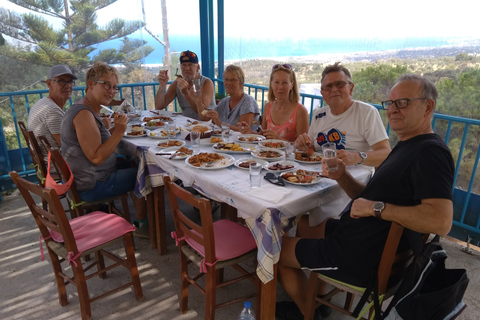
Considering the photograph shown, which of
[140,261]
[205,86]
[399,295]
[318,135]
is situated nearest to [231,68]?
[205,86]

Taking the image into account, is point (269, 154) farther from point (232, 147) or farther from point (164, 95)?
point (164, 95)

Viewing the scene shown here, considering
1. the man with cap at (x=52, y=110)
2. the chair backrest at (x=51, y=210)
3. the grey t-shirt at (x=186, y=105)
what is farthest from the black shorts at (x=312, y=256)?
the grey t-shirt at (x=186, y=105)

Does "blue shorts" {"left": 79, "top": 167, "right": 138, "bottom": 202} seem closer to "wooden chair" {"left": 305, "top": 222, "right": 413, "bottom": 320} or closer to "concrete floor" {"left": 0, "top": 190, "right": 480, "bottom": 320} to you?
"concrete floor" {"left": 0, "top": 190, "right": 480, "bottom": 320}

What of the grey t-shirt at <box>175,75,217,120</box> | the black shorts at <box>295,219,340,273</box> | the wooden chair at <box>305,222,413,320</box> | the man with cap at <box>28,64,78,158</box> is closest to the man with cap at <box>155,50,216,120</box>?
the grey t-shirt at <box>175,75,217,120</box>

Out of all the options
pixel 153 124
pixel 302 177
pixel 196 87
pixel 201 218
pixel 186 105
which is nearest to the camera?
pixel 201 218

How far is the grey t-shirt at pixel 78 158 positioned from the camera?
2207mm

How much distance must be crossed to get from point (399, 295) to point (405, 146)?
0.63m

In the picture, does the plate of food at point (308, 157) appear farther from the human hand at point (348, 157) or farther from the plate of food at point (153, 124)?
the plate of food at point (153, 124)

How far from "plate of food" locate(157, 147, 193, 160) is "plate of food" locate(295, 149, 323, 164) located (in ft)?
2.53

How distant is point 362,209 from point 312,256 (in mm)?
371

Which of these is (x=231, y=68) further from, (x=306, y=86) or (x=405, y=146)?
(x=405, y=146)

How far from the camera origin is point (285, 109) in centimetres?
286

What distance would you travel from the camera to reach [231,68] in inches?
130

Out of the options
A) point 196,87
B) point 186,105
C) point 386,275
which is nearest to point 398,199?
point 386,275
